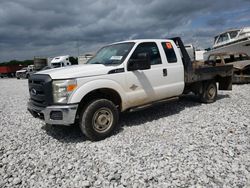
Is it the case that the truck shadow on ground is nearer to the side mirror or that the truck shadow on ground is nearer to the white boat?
the side mirror

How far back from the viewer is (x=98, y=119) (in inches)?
175

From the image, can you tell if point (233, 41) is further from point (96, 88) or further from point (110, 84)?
point (96, 88)

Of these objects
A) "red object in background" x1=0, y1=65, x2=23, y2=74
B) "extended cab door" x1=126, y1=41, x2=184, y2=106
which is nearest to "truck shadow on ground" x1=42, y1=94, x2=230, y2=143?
"extended cab door" x1=126, y1=41, x2=184, y2=106

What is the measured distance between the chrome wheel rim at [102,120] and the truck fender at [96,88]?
0.43 meters

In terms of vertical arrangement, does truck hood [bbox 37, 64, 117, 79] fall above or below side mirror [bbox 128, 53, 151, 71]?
below

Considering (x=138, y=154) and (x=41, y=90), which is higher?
(x=41, y=90)

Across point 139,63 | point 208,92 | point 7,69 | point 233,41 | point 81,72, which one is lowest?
point 208,92

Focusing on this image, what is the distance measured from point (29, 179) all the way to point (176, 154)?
2.26m

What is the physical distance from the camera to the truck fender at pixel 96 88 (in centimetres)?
407

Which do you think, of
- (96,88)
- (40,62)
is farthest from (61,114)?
(40,62)

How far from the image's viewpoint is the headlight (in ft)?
13.2

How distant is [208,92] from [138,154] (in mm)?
4333

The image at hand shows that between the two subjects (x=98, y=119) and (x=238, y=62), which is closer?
(x=98, y=119)

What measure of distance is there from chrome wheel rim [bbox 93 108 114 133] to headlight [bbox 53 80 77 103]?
0.67 meters
